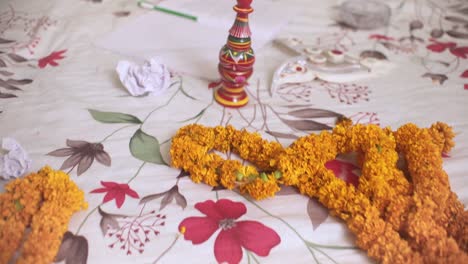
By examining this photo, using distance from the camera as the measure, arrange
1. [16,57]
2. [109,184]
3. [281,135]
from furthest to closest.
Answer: [16,57] < [281,135] < [109,184]

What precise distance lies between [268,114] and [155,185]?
283mm

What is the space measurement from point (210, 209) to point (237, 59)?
30 centimetres

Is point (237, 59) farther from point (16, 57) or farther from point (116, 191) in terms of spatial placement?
point (16, 57)

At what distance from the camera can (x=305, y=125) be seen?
2.63 feet

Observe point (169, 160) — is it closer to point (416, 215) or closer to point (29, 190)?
point (29, 190)

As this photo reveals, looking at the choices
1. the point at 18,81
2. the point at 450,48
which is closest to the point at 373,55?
the point at 450,48

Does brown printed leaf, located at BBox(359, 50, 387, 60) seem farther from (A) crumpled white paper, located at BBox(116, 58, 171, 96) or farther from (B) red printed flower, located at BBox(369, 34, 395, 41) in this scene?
(A) crumpled white paper, located at BBox(116, 58, 171, 96)

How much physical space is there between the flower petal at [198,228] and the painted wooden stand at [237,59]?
30 centimetres

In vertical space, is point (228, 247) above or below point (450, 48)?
below

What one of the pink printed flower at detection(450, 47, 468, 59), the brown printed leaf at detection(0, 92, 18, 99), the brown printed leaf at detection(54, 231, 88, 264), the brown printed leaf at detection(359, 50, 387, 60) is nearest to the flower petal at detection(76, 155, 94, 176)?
the brown printed leaf at detection(54, 231, 88, 264)

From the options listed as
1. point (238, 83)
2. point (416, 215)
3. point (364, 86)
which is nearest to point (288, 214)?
point (416, 215)

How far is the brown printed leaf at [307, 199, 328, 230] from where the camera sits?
2.00 feet

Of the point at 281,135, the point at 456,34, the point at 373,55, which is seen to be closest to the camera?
the point at 281,135

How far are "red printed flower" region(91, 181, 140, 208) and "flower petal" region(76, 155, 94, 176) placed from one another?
0.04m
